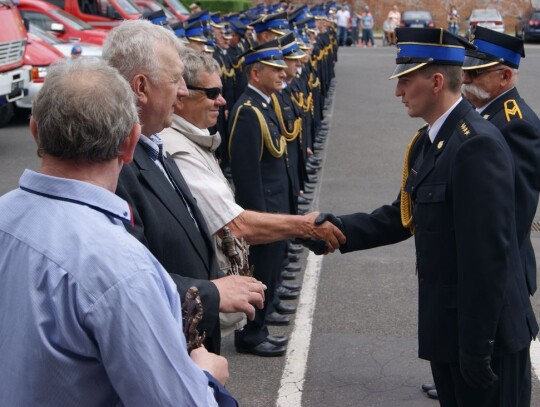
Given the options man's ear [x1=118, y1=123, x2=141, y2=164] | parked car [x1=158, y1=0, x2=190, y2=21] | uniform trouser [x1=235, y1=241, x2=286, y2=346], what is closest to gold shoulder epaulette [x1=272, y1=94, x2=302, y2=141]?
uniform trouser [x1=235, y1=241, x2=286, y2=346]

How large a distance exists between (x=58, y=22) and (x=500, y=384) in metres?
16.5

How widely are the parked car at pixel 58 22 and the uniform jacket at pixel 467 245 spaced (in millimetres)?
15338

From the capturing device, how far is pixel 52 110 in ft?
7.00

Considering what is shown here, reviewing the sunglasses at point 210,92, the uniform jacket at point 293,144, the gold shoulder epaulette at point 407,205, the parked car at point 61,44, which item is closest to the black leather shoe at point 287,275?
the uniform jacket at point 293,144

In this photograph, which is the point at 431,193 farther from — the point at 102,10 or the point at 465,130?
the point at 102,10

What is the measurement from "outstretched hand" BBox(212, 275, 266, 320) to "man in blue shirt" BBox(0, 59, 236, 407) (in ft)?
2.31

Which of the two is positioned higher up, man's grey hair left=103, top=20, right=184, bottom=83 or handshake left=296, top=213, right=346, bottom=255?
man's grey hair left=103, top=20, right=184, bottom=83

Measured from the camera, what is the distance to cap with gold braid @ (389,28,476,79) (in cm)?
384

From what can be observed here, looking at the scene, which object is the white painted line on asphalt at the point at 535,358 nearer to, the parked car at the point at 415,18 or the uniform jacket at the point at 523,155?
the uniform jacket at the point at 523,155

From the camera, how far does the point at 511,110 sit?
4609mm

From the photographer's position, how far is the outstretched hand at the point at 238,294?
292 cm

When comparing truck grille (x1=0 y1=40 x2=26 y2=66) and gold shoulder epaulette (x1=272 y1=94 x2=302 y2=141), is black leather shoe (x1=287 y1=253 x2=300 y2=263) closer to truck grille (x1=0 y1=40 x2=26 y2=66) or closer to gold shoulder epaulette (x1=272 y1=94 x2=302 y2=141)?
gold shoulder epaulette (x1=272 y1=94 x2=302 y2=141)

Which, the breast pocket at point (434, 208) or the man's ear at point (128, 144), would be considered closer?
the man's ear at point (128, 144)

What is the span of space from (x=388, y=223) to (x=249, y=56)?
2.82m
